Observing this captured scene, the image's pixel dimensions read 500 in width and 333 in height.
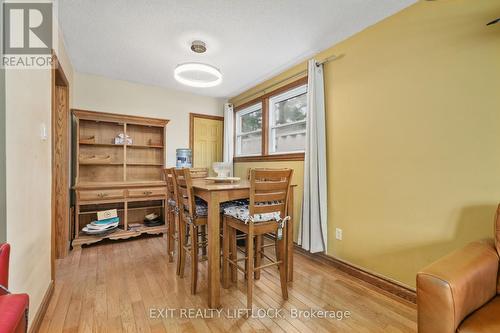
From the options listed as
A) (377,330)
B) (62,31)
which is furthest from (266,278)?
(62,31)

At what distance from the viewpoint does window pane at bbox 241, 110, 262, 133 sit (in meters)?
3.93

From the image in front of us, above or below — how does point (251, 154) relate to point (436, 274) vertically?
above

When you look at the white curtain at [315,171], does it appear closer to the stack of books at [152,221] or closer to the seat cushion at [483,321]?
the seat cushion at [483,321]

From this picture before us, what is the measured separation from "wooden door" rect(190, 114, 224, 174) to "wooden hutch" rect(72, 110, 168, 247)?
2.11ft

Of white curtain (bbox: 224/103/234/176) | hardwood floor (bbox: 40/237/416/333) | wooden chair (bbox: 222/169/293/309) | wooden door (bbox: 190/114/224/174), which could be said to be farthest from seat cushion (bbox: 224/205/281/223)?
wooden door (bbox: 190/114/224/174)

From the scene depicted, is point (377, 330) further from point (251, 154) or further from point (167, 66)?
point (167, 66)

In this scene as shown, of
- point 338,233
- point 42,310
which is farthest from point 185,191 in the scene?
point 338,233

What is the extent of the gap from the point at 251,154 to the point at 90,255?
8.73 feet

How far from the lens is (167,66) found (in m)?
3.12

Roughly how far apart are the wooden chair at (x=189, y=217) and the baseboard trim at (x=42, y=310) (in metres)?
0.99

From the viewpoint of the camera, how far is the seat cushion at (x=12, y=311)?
23.4 inches

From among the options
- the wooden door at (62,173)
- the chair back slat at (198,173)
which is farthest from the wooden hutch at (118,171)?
the chair back slat at (198,173)

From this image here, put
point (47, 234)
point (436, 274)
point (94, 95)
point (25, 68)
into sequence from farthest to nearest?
point (94, 95) < point (47, 234) < point (25, 68) < point (436, 274)

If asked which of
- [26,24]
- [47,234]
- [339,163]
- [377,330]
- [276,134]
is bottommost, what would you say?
[377,330]
